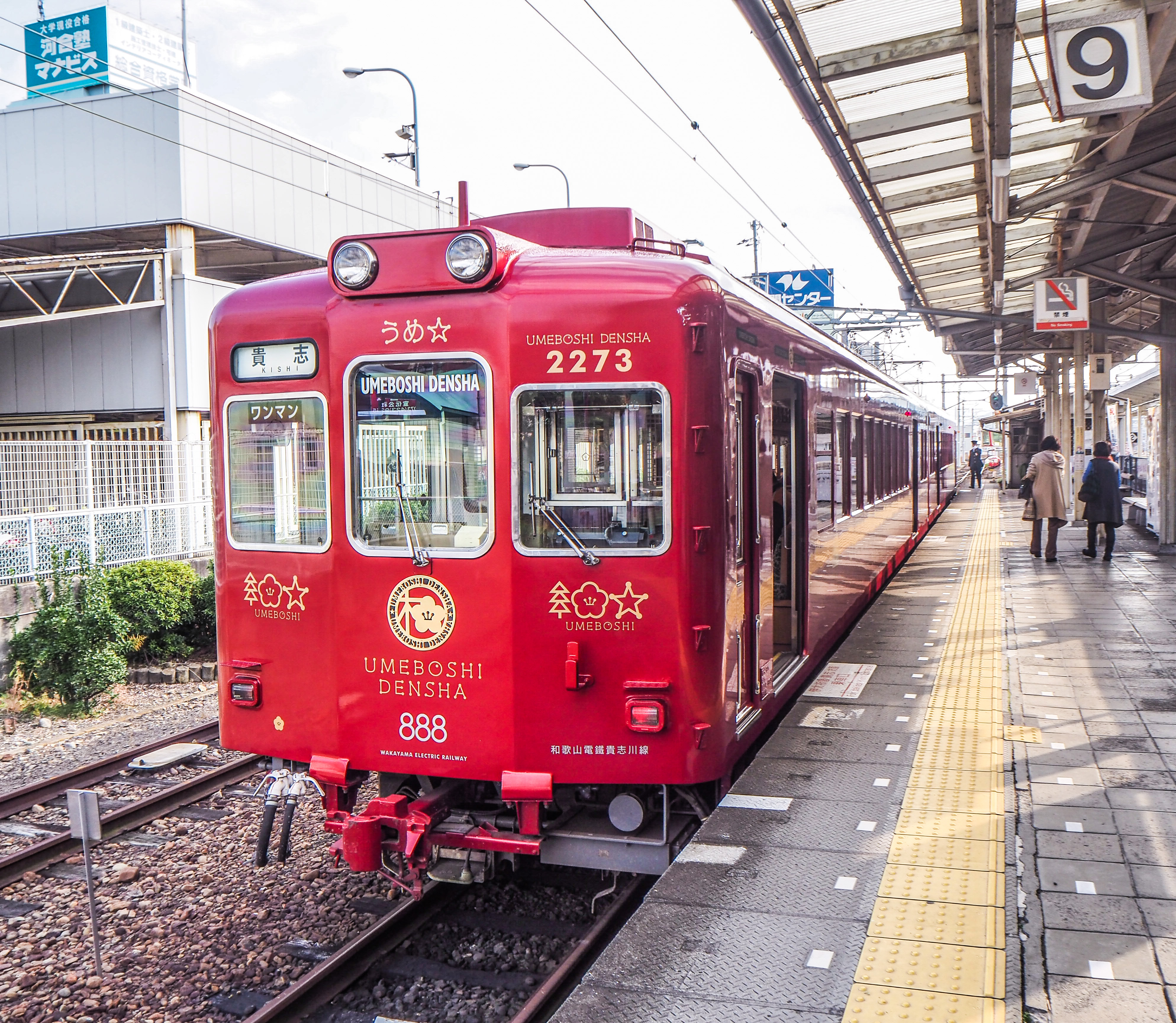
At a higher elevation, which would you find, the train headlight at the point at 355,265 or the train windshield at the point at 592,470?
the train headlight at the point at 355,265

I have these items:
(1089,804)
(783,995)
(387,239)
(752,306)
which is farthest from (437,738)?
(1089,804)

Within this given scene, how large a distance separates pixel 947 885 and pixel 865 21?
250 inches

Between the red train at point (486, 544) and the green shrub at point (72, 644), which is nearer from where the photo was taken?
the red train at point (486, 544)

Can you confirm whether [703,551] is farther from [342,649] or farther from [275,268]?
[275,268]

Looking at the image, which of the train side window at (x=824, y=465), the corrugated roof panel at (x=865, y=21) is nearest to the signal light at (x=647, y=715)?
the train side window at (x=824, y=465)

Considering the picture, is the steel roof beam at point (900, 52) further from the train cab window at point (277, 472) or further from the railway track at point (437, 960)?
the railway track at point (437, 960)

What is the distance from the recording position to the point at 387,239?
472cm

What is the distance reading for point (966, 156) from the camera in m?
10.7

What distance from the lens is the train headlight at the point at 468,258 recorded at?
14.9ft

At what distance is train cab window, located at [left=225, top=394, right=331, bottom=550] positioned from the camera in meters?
4.93

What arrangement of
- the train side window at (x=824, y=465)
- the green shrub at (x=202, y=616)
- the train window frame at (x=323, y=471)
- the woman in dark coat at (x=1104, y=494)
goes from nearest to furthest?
the train window frame at (x=323, y=471)
the train side window at (x=824, y=465)
the green shrub at (x=202, y=616)
the woman in dark coat at (x=1104, y=494)

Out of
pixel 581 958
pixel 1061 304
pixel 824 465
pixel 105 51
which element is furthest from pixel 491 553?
pixel 105 51

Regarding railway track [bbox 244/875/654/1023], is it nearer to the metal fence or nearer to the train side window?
the train side window

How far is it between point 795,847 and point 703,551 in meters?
1.31
